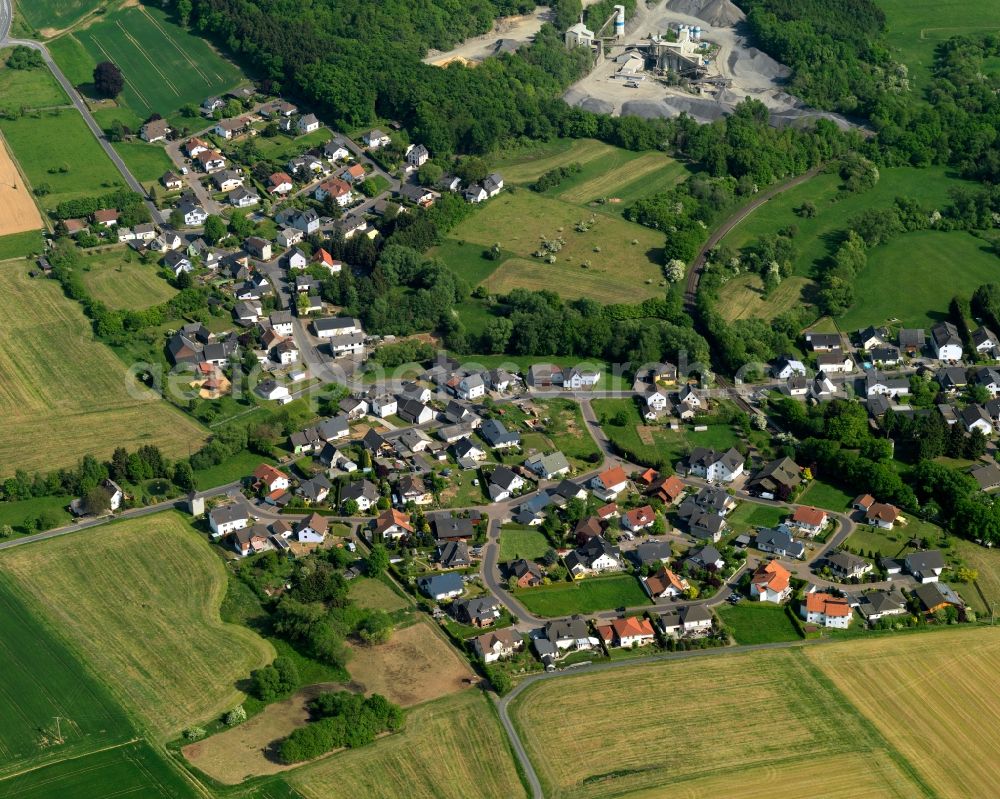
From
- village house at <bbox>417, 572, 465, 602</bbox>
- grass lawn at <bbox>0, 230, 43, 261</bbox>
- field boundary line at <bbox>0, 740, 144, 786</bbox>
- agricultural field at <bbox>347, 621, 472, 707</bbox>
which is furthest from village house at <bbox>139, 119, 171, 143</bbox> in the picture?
field boundary line at <bbox>0, 740, 144, 786</bbox>

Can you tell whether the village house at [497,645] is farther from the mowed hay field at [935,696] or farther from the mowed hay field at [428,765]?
the mowed hay field at [935,696]

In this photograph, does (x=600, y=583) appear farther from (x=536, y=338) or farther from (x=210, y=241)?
(x=210, y=241)

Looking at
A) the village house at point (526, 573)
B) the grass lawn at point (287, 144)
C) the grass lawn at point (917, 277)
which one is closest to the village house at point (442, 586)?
the village house at point (526, 573)

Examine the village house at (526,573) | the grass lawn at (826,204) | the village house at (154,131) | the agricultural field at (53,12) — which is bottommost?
the village house at (526,573)

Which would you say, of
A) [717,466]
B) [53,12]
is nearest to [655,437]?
[717,466]

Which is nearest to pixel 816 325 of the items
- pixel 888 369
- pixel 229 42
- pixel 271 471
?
pixel 888 369

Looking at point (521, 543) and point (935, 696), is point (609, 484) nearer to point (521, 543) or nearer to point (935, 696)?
point (521, 543)
